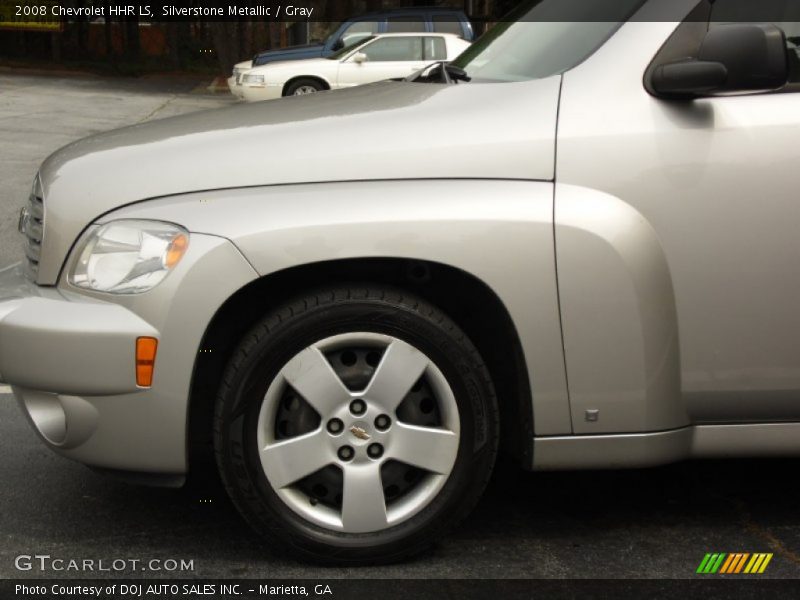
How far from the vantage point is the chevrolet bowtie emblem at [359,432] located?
3.32m

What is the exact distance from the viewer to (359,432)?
10.9ft

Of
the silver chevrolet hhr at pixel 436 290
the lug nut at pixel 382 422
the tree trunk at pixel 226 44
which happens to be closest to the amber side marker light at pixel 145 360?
the silver chevrolet hhr at pixel 436 290

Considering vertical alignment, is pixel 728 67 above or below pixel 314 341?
above

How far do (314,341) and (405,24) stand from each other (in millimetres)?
20138

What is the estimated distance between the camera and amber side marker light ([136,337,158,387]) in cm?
322

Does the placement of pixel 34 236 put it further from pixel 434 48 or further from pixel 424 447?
pixel 434 48

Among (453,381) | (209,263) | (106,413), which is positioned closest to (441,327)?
(453,381)

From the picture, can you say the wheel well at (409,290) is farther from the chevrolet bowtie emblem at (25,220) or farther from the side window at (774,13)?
the side window at (774,13)

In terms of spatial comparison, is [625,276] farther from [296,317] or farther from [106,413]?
[106,413]

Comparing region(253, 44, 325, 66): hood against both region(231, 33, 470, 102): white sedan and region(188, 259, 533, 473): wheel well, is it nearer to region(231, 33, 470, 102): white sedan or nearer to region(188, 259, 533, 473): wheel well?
region(231, 33, 470, 102): white sedan

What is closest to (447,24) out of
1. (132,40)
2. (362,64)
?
(362,64)

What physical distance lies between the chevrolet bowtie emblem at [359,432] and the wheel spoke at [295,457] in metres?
0.08

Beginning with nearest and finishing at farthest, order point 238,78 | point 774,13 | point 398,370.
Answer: point 398,370 → point 774,13 → point 238,78

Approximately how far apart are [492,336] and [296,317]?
57cm
